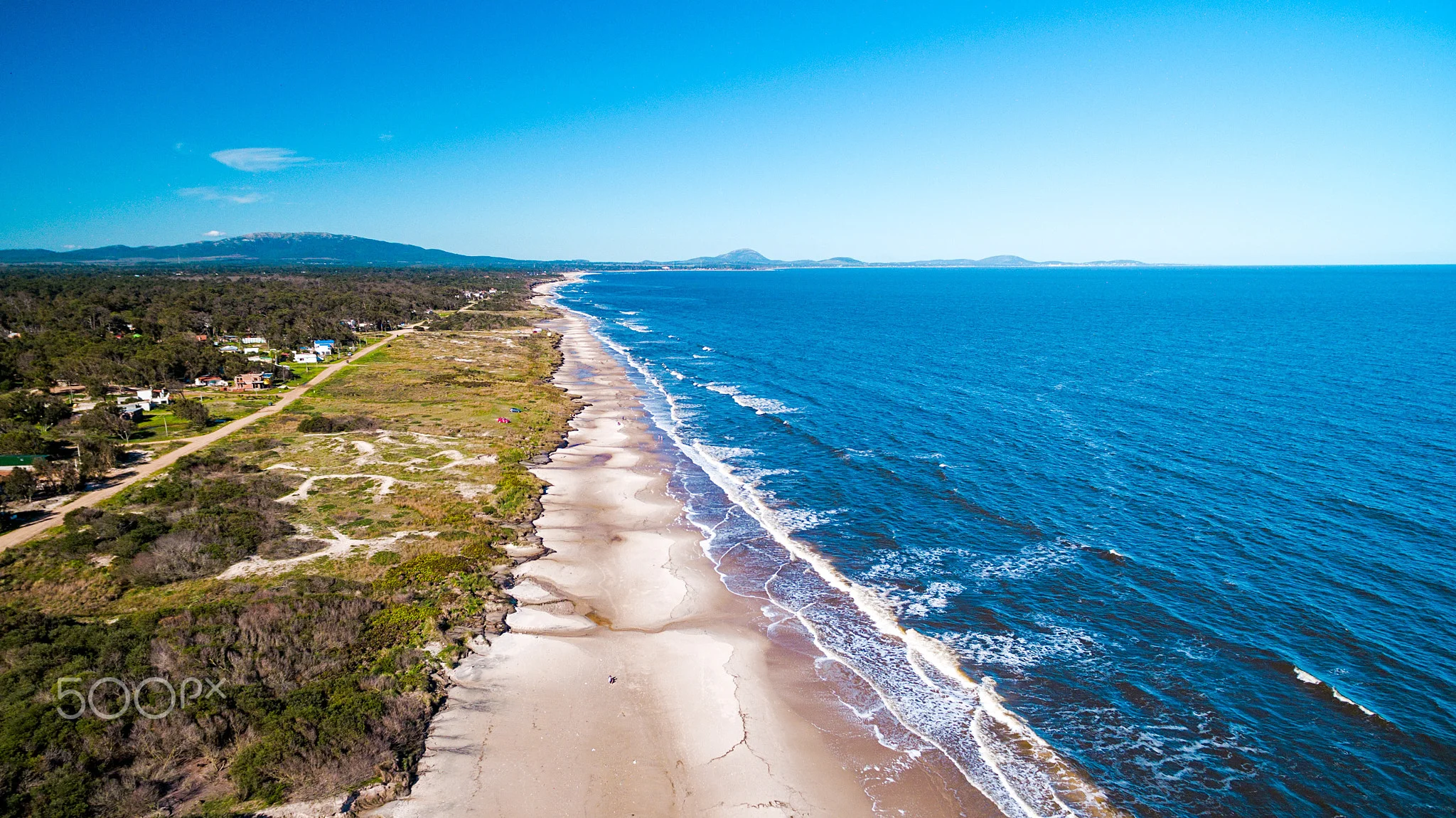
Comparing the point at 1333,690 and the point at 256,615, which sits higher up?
the point at 256,615

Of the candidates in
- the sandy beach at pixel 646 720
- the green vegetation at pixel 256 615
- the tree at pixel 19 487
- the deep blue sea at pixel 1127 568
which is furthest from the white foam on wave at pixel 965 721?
the tree at pixel 19 487

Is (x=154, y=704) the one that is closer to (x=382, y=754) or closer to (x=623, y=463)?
(x=382, y=754)

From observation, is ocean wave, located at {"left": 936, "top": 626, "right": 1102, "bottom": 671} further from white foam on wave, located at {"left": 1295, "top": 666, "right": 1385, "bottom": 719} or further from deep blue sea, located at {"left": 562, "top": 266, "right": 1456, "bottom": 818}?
white foam on wave, located at {"left": 1295, "top": 666, "right": 1385, "bottom": 719}

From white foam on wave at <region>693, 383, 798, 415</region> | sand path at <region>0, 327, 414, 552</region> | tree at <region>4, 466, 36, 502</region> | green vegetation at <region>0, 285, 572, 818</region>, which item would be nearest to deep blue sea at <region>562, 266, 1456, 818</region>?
white foam on wave at <region>693, 383, 798, 415</region>

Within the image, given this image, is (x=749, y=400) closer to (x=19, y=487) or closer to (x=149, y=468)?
(x=149, y=468)

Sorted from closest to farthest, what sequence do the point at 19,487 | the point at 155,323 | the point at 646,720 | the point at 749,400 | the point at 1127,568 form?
the point at 646,720, the point at 1127,568, the point at 19,487, the point at 749,400, the point at 155,323

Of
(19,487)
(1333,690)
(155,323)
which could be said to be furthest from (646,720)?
(155,323)

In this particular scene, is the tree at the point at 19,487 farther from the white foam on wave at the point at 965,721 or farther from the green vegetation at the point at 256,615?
the white foam on wave at the point at 965,721
